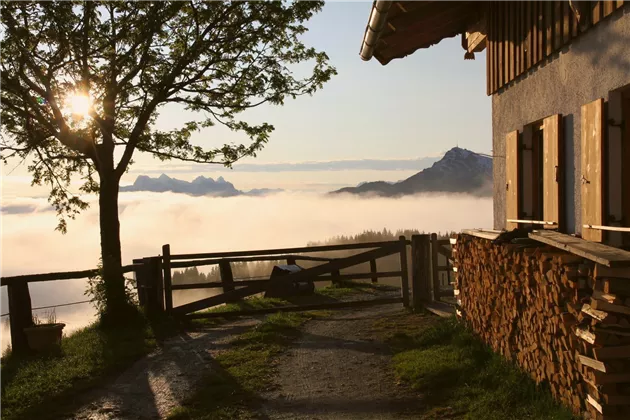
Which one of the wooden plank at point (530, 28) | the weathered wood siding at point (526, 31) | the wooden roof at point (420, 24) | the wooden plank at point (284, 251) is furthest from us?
the wooden plank at point (284, 251)

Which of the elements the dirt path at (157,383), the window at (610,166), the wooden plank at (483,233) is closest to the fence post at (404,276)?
the wooden plank at (483,233)

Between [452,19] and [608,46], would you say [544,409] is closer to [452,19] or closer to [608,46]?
[608,46]

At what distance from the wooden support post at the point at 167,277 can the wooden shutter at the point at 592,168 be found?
9835mm

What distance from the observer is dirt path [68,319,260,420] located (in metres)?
8.37

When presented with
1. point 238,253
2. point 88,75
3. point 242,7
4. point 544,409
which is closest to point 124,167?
point 88,75

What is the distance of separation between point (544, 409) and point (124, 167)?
40.2ft

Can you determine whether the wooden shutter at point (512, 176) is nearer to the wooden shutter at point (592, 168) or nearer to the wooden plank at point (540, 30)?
the wooden plank at point (540, 30)

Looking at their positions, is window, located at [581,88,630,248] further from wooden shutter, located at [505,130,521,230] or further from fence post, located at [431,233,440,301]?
fence post, located at [431,233,440,301]

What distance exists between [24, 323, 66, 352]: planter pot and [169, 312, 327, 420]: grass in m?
3.21

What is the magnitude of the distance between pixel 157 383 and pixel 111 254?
6.53m

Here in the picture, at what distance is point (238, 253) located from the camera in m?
15.6

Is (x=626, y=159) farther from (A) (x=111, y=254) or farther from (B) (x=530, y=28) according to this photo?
(A) (x=111, y=254)

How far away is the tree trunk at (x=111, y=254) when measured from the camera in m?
14.2

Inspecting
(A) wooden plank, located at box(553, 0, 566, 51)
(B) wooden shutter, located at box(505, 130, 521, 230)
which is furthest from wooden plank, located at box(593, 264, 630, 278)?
(B) wooden shutter, located at box(505, 130, 521, 230)
